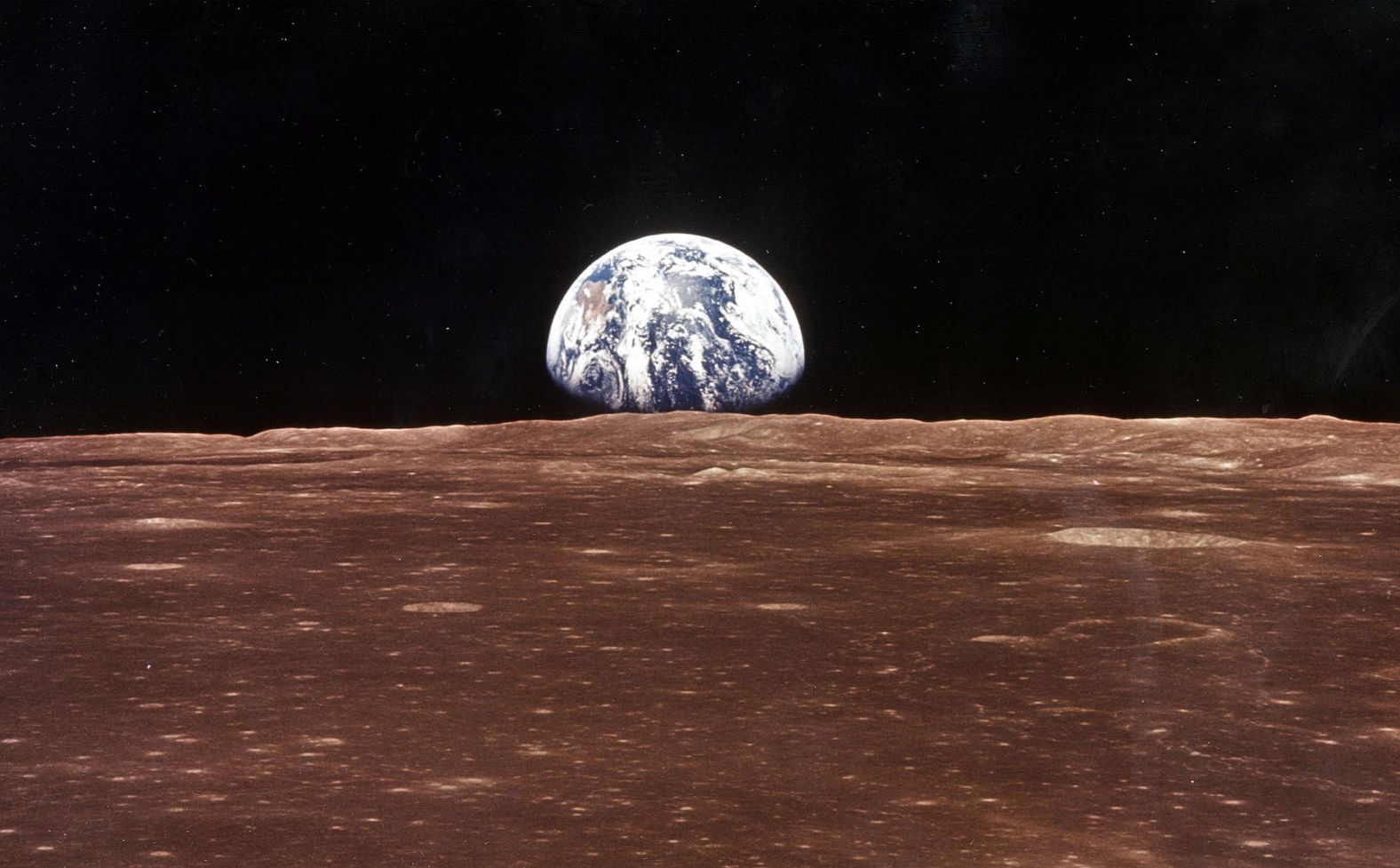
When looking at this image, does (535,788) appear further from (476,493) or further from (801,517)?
(476,493)

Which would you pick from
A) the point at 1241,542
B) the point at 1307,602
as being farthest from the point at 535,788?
the point at 1241,542

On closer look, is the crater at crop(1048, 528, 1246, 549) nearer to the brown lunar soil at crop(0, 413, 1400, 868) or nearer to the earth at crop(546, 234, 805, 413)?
the brown lunar soil at crop(0, 413, 1400, 868)

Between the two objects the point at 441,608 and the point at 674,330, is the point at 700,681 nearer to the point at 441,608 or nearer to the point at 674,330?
the point at 441,608

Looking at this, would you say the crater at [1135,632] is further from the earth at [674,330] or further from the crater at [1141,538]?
the earth at [674,330]

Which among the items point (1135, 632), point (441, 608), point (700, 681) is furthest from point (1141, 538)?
point (700, 681)

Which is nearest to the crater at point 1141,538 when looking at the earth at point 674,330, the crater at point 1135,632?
the crater at point 1135,632

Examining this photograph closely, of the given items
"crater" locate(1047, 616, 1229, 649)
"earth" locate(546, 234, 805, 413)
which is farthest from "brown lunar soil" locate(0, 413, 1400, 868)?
"earth" locate(546, 234, 805, 413)
